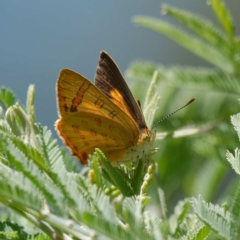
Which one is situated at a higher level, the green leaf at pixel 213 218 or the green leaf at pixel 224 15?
the green leaf at pixel 224 15

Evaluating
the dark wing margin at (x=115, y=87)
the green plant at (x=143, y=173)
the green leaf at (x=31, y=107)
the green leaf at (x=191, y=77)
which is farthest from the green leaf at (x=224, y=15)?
the green leaf at (x=31, y=107)

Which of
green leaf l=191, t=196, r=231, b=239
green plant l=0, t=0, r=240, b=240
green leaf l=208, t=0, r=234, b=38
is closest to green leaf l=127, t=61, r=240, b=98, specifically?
green plant l=0, t=0, r=240, b=240

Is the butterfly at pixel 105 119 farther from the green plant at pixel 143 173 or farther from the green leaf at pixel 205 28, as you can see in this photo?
the green leaf at pixel 205 28

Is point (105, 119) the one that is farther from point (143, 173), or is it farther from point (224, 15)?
point (224, 15)

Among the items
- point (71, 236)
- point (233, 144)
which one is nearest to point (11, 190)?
point (71, 236)

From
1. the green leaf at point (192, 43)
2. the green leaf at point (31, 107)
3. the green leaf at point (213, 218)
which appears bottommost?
the green leaf at point (213, 218)

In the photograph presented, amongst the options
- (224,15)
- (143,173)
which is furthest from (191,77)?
(143,173)
